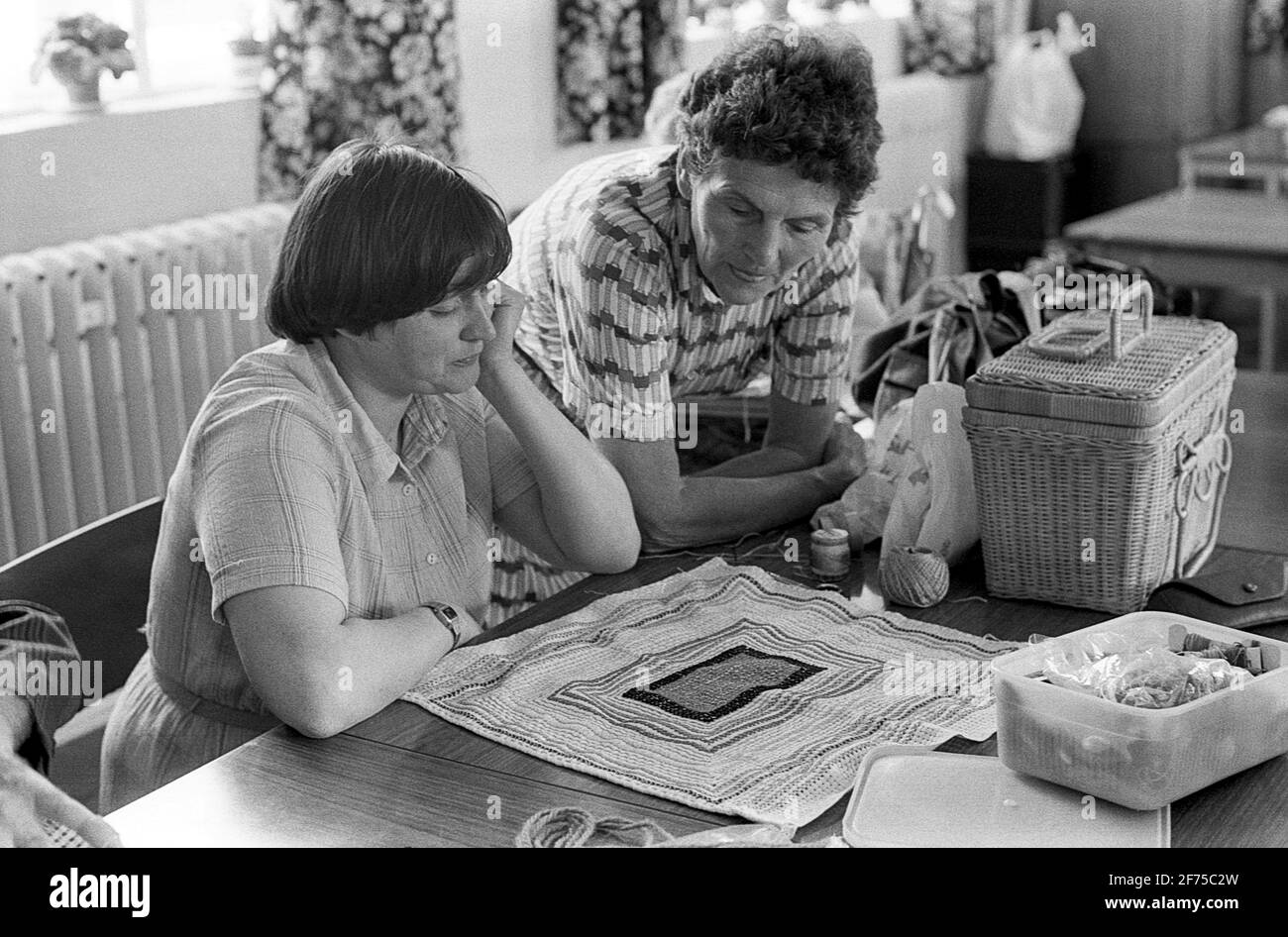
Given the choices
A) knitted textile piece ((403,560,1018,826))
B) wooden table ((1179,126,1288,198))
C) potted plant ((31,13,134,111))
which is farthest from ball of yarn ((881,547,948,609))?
wooden table ((1179,126,1288,198))

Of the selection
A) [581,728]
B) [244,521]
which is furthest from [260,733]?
[581,728]

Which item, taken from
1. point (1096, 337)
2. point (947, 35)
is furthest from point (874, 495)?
point (947, 35)

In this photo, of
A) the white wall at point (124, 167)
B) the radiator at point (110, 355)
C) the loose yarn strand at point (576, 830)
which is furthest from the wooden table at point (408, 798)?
the white wall at point (124, 167)

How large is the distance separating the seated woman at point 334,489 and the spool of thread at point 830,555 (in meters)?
0.36

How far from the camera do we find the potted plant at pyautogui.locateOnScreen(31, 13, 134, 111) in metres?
3.13

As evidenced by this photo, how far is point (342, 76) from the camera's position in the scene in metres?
3.48

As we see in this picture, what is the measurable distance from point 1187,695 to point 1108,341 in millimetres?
606

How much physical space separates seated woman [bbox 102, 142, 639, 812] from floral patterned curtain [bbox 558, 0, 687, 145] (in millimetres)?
2712

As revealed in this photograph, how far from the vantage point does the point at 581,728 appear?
137 cm

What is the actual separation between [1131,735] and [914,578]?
0.50 metres

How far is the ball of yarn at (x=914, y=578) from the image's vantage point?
1664mm

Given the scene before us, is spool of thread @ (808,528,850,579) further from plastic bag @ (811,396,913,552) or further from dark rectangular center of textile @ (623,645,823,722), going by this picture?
dark rectangular center of textile @ (623,645,823,722)

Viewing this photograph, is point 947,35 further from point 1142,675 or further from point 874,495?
point 1142,675
